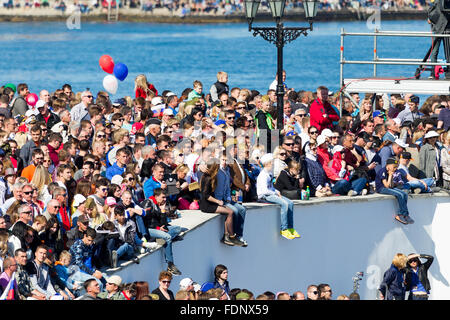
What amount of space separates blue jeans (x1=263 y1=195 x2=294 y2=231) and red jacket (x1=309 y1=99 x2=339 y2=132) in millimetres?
2785

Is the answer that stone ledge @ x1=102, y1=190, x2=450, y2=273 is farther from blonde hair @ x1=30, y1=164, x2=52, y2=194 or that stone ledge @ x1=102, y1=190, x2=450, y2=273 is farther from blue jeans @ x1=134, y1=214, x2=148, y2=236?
blonde hair @ x1=30, y1=164, x2=52, y2=194

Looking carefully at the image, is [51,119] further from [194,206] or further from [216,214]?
[216,214]

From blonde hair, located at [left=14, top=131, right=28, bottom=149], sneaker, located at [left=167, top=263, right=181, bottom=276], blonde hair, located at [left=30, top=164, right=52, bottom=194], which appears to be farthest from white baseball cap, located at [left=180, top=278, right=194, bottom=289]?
blonde hair, located at [left=14, top=131, right=28, bottom=149]

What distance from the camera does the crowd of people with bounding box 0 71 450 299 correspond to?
13.7 metres

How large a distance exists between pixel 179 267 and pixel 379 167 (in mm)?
4808

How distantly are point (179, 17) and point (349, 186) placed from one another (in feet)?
344

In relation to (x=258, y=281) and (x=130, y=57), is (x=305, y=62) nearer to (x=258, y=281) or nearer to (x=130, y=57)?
(x=130, y=57)

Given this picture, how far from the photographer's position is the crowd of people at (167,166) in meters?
13.7

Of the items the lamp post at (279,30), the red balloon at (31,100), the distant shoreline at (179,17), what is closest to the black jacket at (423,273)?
the lamp post at (279,30)

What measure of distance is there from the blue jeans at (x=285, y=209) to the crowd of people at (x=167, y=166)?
2 cm

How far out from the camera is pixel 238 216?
16.9 metres

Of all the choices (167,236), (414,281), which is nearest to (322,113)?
(414,281)

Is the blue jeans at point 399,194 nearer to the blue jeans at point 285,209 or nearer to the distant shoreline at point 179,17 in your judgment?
the blue jeans at point 285,209

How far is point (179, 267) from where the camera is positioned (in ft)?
51.5
